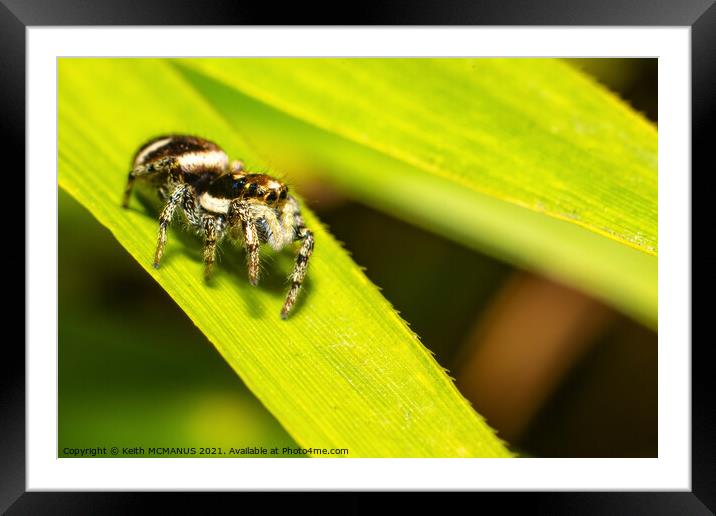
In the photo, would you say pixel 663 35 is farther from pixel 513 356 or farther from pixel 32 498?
pixel 32 498

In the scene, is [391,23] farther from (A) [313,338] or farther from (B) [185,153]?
(A) [313,338]

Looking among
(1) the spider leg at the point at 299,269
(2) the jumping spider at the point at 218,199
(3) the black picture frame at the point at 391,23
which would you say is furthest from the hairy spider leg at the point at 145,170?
(1) the spider leg at the point at 299,269

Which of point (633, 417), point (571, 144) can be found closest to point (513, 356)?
point (633, 417)

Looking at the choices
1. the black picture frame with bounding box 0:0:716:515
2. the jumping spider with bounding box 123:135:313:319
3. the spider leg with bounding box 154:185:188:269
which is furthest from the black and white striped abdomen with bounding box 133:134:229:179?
the black picture frame with bounding box 0:0:716:515

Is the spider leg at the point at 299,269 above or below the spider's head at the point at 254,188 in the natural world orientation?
below

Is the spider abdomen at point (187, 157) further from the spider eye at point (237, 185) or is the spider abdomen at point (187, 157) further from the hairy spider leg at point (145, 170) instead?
the spider eye at point (237, 185)

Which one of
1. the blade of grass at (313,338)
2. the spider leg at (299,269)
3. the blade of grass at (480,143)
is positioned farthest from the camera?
the blade of grass at (480,143)

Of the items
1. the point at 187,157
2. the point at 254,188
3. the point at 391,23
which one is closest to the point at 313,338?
the point at 254,188
